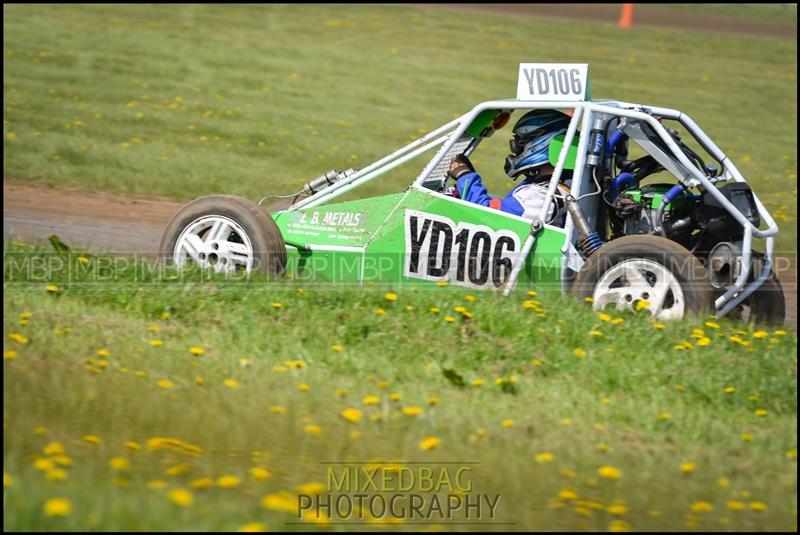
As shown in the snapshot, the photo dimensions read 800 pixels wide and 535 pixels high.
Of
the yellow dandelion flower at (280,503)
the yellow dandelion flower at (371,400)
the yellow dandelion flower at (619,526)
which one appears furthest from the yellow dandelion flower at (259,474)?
the yellow dandelion flower at (619,526)

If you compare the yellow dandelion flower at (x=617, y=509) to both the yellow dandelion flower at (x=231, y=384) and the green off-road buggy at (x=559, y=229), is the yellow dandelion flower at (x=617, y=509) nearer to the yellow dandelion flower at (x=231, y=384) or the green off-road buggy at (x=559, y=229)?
the yellow dandelion flower at (x=231, y=384)

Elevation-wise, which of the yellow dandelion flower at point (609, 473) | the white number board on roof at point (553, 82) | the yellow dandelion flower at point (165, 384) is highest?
the white number board on roof at point (553, 82)

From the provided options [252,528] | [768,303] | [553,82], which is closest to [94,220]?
[553,82]

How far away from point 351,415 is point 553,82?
2952mm

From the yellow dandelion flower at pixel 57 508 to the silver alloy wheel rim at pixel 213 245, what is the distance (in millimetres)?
3426

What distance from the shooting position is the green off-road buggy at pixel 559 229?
234 inches

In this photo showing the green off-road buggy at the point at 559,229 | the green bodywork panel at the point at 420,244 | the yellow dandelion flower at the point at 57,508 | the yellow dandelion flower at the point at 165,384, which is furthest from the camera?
the green bodywork panel at the point at 420,244

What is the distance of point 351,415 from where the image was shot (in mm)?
4281

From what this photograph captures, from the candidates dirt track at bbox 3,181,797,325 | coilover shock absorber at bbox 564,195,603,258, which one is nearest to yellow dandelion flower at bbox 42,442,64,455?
coilover shock absorber at bbox 564,195,603,258

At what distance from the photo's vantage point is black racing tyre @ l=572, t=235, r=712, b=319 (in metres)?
5.70

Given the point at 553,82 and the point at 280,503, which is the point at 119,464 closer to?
the point at 280,503

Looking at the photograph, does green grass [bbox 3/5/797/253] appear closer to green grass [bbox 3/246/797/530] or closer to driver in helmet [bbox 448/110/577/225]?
driver in helmet [bbox 448/110/577/225]

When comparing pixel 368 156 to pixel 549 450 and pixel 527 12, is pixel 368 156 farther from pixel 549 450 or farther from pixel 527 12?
pixel 527 12

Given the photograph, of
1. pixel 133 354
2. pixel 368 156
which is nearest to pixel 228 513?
pixel 133 354
